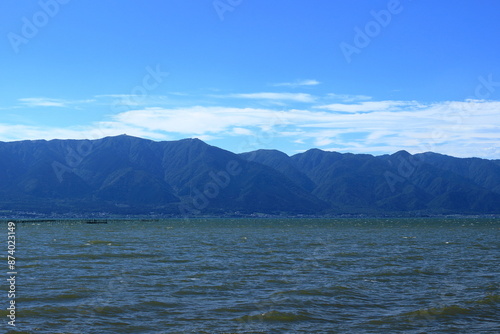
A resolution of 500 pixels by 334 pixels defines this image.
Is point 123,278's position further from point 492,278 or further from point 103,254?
point 492,278

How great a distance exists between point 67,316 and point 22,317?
1.84 meters

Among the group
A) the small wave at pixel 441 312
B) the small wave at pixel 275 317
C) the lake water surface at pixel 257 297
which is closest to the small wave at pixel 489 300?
the lake water surface at pixel 257 297

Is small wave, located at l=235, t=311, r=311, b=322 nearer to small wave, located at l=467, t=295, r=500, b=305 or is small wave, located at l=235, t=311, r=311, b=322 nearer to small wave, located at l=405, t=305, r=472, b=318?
small wave, located at l=405, t=305, r=472, b=318

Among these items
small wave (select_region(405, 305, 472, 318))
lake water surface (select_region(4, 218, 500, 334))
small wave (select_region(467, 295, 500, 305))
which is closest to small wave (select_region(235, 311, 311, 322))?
lake water surface (select_region(4, 218, 500, 334))

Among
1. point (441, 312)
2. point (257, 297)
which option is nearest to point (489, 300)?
point (441, 312)

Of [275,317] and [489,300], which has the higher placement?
[489,300]

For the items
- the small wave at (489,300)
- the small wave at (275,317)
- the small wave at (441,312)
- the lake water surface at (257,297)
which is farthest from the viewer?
the small wave at (489,300)

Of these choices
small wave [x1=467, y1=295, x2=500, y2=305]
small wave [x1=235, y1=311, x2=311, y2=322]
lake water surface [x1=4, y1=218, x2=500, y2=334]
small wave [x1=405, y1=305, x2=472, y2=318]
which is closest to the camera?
lake water surface [x1=4, y1=218, x2=500, y2=334]

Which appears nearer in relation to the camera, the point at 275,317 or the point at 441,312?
the point at 275,317

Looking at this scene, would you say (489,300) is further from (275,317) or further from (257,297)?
(257,297)

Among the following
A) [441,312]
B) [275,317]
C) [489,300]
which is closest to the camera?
[275,317]

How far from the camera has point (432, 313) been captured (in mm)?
23391

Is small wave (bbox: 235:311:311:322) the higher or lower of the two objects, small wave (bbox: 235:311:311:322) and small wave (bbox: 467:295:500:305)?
the lower

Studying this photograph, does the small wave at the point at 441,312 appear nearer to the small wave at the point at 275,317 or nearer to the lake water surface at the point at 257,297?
the lake water surface at the point at 257,297
